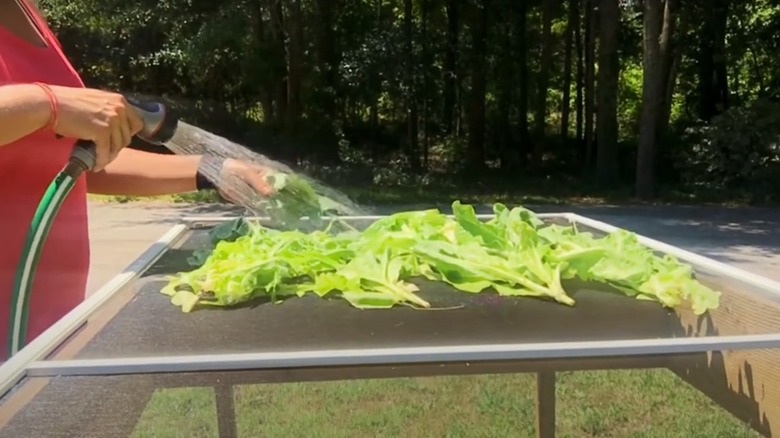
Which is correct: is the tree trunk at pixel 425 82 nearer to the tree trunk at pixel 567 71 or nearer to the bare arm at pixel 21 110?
the tree trunk at pixel 567 71

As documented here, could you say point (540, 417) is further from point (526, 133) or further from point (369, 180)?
point (526, 133)

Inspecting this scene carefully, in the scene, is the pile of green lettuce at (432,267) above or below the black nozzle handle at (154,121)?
below

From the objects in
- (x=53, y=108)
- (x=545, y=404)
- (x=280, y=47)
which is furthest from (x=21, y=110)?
(x=280, y=47)

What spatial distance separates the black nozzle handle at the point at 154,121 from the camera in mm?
1719

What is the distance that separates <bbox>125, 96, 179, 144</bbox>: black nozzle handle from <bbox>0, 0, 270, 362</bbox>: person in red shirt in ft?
0.14

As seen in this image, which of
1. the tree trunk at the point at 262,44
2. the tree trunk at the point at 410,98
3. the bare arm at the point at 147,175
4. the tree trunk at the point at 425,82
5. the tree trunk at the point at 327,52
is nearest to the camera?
the bare arm at the point at 147,175

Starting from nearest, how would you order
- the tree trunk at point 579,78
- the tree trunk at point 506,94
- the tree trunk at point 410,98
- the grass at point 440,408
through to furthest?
the grass at point 440,408 → the tree trunk at point 410,98 → the tree trunk at point 506,94 → the tree trunk at point 579,78

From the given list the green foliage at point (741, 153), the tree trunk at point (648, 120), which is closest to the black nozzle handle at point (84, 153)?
the tree trunk at point (648, 120)

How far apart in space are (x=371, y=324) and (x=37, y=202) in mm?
723

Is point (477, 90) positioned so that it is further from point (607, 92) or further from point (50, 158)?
point (50, 158)

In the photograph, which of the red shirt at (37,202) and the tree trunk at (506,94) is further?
the tree trunk at (506,94)

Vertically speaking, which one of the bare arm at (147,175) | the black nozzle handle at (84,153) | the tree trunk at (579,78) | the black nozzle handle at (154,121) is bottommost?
the bare arm at (147,175)

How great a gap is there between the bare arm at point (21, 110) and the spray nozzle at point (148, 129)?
89mm

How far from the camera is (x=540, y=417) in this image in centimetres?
138
